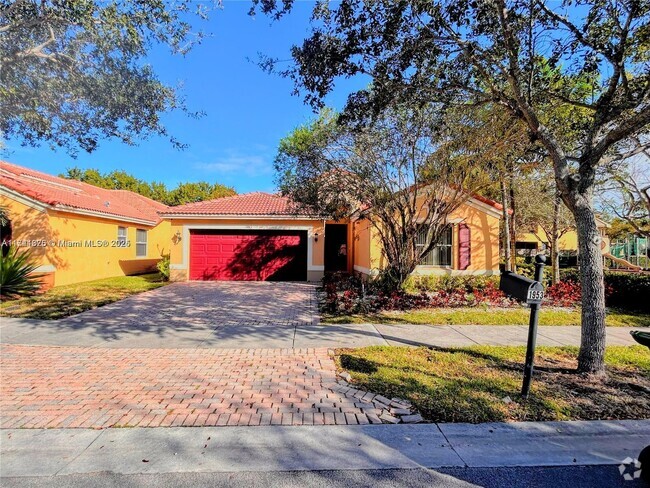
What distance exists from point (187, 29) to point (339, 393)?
9.49m

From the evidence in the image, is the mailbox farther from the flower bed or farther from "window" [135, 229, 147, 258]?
"window" [135, 229, 147, 258]

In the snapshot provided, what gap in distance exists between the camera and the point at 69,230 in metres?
12.9

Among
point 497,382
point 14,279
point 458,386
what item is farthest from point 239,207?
point 497,382

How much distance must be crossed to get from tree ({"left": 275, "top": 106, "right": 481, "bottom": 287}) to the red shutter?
3176 millimetres

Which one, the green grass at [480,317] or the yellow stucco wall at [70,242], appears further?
the yellow stucco wall at [70,242]

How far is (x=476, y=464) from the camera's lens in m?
2.71

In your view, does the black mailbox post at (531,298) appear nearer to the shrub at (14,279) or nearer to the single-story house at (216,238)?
the single-story house at (216,238)

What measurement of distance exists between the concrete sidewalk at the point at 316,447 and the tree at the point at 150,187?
122ft

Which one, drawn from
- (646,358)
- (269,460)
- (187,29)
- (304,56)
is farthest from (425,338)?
(187,29)

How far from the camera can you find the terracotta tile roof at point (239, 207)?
15175 mm

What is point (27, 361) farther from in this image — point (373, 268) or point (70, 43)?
point (373, 268)

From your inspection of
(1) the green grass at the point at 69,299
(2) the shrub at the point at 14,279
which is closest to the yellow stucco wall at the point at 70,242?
(1) the green grass at the point at 69,299

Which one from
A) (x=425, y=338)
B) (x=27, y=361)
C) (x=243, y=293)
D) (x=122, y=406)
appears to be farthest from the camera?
(x=243, y=293)

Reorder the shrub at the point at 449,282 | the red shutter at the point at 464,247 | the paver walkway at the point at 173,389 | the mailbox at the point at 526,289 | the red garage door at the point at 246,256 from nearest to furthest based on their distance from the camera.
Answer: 1. the paver walkway at the point at 173,389
2. the mailbox at the point at 526,289
3. the shrub at the point at 449,282
4. the red shutter at the point at 464,247
5. the red garage door at the point at 246,256
